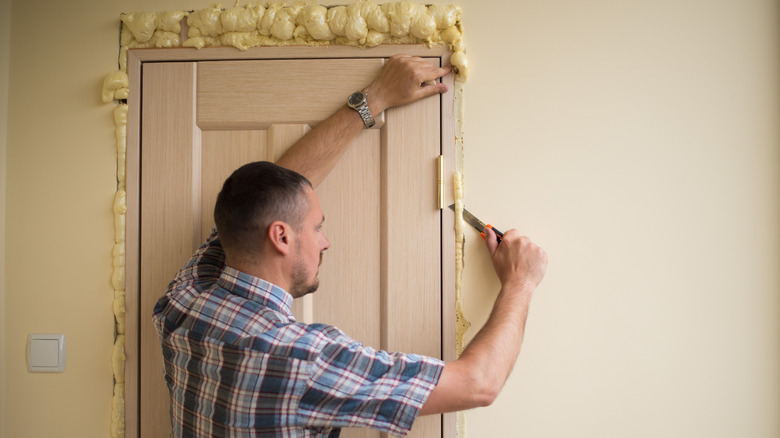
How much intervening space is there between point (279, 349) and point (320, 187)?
1.57 ft

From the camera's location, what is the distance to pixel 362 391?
777mm

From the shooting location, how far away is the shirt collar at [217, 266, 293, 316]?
868 millimetres

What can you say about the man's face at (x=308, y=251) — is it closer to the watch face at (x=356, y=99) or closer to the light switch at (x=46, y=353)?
the watch face at (x=356, y=99)

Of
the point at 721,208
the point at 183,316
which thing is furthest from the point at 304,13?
the point at 721,208

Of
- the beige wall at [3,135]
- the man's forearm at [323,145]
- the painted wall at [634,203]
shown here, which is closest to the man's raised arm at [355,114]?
the man's forearm at [323,145]

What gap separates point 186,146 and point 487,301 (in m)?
0.88

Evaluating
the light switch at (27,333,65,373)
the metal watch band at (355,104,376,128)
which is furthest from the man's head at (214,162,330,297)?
the light switch at (27,333,65,373)

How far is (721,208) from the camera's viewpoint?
1128mm

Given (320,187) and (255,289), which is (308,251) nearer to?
(255,289)

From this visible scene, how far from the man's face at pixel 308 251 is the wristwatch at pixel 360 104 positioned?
0.28 metres

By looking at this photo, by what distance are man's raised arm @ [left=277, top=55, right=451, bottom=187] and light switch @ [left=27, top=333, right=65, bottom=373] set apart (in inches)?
30.6

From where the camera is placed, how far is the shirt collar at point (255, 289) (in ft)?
2.85

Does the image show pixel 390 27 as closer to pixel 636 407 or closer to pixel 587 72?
pixel 587 72

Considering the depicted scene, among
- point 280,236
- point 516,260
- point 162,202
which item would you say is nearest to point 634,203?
point 516,260
